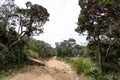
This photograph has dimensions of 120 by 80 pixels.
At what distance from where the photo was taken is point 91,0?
1529 centimetres

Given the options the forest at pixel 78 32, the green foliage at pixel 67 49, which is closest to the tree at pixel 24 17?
the forest at pixel 78 32

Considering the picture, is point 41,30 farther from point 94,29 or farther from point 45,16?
point 94,29

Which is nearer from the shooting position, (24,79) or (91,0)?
(24,79)

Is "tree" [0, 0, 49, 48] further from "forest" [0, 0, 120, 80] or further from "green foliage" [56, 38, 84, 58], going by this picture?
"green foliage" [56, 38, 84, 58]

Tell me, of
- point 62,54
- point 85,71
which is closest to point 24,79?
point 85,71

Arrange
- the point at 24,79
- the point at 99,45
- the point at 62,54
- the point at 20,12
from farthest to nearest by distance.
Result: the point at 62,54
the point at 20,12
the point at 99,45
the point at 24,79

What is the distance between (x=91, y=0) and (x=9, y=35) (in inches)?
412

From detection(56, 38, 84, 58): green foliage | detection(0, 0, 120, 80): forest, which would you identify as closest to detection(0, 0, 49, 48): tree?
detection(0, 0, 120, 80): forest

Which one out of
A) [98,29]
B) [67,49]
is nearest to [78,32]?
[98,29]

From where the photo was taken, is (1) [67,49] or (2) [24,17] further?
(1) [67,49]

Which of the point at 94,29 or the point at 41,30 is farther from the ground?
the point at 41,30

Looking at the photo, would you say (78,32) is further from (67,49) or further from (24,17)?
(67,49)

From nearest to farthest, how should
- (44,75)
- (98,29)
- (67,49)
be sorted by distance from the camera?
(44,75), (98,29), (67,49)

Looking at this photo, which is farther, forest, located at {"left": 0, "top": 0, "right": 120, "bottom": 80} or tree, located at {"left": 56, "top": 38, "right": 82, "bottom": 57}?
tree, located at {"left": 56, "top": 38, "right": 82, "bottom": 57}
